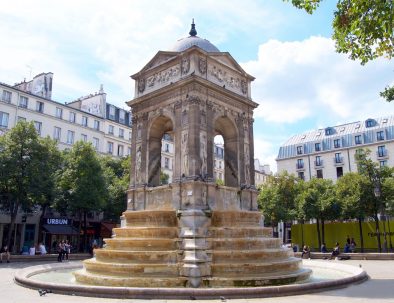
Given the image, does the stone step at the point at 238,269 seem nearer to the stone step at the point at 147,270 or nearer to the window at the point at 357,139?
the stone step at the point at 147,270

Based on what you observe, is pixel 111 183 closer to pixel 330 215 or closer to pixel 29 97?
pixel 29 97

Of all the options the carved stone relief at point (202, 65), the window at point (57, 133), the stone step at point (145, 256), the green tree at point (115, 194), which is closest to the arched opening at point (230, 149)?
the carved stone relief at point (202, 65)

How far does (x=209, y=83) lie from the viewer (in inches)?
659

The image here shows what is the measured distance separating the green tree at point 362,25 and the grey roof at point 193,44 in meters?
9.10

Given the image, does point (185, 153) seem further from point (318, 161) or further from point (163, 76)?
point (318, 161)

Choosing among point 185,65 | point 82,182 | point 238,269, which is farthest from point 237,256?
point 82,182

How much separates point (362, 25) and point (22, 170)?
29.4 meters

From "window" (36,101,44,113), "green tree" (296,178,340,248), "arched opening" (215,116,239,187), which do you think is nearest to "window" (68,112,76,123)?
"window" (36,101,44,113)

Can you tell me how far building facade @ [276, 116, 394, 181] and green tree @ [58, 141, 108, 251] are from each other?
3758cm

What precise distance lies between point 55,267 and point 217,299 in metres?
11.3

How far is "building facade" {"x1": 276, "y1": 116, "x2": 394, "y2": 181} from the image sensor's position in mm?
57884

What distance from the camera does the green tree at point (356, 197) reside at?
38.4m

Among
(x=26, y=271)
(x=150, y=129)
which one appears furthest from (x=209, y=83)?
(x=26, y=271)

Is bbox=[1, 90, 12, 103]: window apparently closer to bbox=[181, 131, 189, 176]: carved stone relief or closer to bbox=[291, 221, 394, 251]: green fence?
bbox=[181, 131, 189, 176]: carved stone relief
